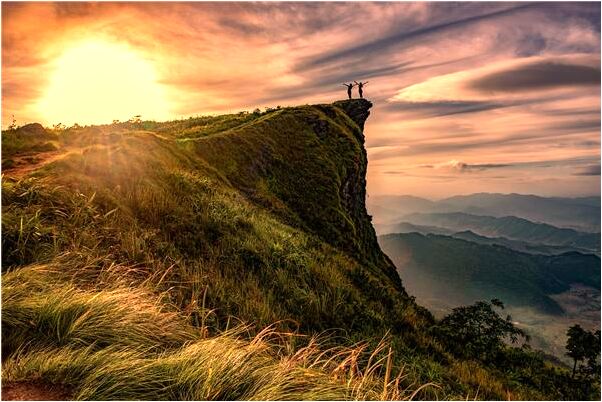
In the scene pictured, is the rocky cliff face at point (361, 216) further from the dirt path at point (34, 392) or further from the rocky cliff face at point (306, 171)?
the dirt path at point (34, 392)

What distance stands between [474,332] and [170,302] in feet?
54.0

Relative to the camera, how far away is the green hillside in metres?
4.14

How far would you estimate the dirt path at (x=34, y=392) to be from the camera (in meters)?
3.66

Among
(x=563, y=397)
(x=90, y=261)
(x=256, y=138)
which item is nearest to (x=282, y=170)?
(x=256, y=138)

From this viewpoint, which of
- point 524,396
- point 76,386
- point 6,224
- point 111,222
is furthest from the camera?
point 524,396

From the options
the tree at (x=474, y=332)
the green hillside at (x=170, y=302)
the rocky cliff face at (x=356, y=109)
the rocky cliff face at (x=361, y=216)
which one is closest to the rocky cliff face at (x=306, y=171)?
the rocky cliff face at (x=361, y=216)

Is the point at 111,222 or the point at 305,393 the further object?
the point at 111,222

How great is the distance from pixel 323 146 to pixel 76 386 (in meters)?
39.0

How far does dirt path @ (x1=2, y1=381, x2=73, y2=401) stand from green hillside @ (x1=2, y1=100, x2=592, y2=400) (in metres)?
0.04

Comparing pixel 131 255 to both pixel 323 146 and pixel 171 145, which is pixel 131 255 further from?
pixel 323 146

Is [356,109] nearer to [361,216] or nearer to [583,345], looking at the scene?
[361,216]

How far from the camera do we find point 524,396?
1166 cm

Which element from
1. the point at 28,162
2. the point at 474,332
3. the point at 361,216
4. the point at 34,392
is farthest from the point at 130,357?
the point at 361,216

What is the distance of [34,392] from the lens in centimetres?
375
